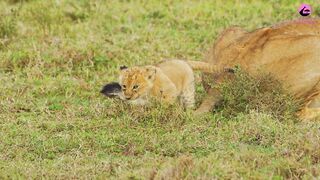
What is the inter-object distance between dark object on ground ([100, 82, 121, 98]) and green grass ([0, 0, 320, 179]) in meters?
0.09

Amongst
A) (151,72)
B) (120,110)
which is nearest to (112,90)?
(120,110)

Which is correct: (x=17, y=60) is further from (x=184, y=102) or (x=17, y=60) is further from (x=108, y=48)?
(x=184, y=102)

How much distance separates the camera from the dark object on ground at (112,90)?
25.0 feet

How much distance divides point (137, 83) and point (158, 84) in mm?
202

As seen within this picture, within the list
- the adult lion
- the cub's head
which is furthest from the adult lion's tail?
the cub's head

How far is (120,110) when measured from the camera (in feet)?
24.5

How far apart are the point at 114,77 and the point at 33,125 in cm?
189

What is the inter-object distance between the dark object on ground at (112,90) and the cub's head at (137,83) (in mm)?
97

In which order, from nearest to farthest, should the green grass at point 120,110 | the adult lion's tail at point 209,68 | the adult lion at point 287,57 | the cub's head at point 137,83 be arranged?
the green grass at point 120,110 < the adult lion at point 287,57 < the adult lion's tail at point 209,68 < the cub's head at point 137,83

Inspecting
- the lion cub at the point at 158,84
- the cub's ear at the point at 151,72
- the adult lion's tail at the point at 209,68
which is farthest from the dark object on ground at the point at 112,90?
the adult lion's tail at the point at 209,68

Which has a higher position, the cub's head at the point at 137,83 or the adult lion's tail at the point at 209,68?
the adult lion's tail at the point at 209,68

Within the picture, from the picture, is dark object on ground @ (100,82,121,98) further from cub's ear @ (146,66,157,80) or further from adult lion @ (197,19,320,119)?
adult lion @ (197,19,320,119)

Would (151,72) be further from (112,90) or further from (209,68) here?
(209,68)

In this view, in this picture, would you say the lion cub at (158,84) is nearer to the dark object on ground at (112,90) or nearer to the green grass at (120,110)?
the dark object on ground at (112,90)
